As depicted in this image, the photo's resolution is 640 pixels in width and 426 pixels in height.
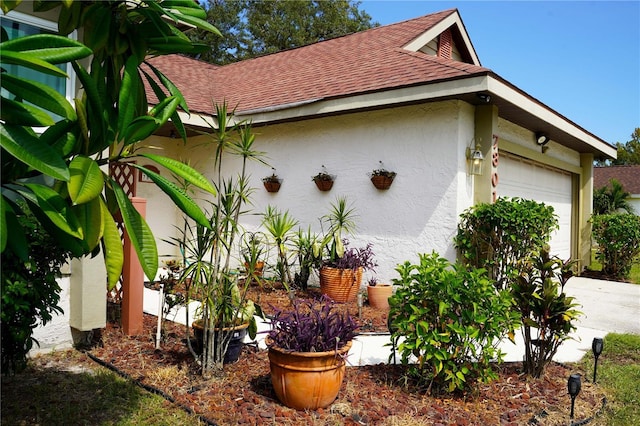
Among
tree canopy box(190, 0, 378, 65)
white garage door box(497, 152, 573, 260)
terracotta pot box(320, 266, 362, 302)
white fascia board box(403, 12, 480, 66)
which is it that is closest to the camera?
terracotta pot box(320, 266, 362, 302)

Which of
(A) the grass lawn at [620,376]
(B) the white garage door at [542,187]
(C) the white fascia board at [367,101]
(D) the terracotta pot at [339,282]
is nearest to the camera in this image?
(A) the grass lawn at [620,376]

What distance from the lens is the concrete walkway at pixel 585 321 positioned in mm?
4781

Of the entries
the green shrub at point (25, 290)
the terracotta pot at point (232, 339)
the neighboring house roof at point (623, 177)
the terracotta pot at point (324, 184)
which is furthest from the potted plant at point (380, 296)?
the neighboring house roof at point (623, 177)

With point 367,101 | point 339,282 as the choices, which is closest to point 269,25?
point 367,101

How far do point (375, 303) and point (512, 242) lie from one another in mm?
2159

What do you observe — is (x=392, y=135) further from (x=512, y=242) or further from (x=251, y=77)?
(x=251, y=77)

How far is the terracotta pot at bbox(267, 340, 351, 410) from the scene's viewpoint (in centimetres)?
328

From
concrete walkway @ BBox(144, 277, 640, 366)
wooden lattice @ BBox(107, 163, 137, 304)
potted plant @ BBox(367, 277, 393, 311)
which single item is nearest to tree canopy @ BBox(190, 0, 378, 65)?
wooden lattice @ BBox(107, 163, 137, 304)

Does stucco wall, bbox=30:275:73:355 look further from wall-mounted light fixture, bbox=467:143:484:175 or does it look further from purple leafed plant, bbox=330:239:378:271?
wall-mounted light fixture, bbox=467:143:484:175

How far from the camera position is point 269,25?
2662 cm

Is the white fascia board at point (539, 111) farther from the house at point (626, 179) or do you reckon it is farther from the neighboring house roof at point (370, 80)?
the house at point (626, 179)

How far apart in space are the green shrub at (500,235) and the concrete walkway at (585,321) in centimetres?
105

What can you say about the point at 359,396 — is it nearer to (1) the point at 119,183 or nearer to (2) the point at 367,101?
(2) the point at 367,101

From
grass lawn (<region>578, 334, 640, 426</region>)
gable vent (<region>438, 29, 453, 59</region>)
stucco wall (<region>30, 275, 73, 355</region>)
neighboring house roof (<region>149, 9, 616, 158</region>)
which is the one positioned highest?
gable vent (<region>438, 29, 453, 59</region>)
